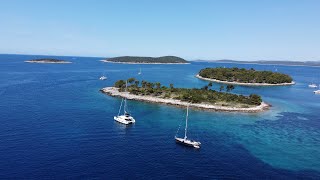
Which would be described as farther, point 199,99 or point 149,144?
point 199,99

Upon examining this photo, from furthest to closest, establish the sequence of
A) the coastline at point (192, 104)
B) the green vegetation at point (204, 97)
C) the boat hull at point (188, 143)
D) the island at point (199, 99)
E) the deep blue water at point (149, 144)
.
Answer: the green vegetation at point (204, 97) → the island at point (199, 99) → the coastline at point (192, 104) → the boat hull at point (188, 143) → the deep blue water at point (149, 144)

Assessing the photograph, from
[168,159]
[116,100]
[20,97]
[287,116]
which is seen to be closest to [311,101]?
[287,116]

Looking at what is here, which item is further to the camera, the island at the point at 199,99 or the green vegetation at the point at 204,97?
the green vegetation at the point at 204,97

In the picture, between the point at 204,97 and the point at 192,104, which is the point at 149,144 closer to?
the point at 192,104

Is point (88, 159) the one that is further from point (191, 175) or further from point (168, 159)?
point (191, 175)

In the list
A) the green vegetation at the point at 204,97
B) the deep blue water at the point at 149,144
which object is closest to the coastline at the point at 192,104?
the green vegetation at the point at 204,97

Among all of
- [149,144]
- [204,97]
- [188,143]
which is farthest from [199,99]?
[149,144]

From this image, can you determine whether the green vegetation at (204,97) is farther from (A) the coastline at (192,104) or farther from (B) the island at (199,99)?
(A) the coastline at (192,104)

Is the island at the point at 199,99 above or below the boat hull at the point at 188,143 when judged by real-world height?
above

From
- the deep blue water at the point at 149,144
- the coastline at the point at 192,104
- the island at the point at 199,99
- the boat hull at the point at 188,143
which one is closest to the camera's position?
the deep blue water at the point at 149,144

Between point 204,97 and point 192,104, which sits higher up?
point 204,97

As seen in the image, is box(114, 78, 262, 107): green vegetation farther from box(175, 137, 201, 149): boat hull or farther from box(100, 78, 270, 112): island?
box(175, 137, 201, 149): boat hull

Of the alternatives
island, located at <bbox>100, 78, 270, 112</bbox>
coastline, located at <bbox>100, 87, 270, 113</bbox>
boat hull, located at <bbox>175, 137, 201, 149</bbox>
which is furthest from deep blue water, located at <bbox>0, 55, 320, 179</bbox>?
island, located at <bbox>100, 78, 270, 112</bbox>
